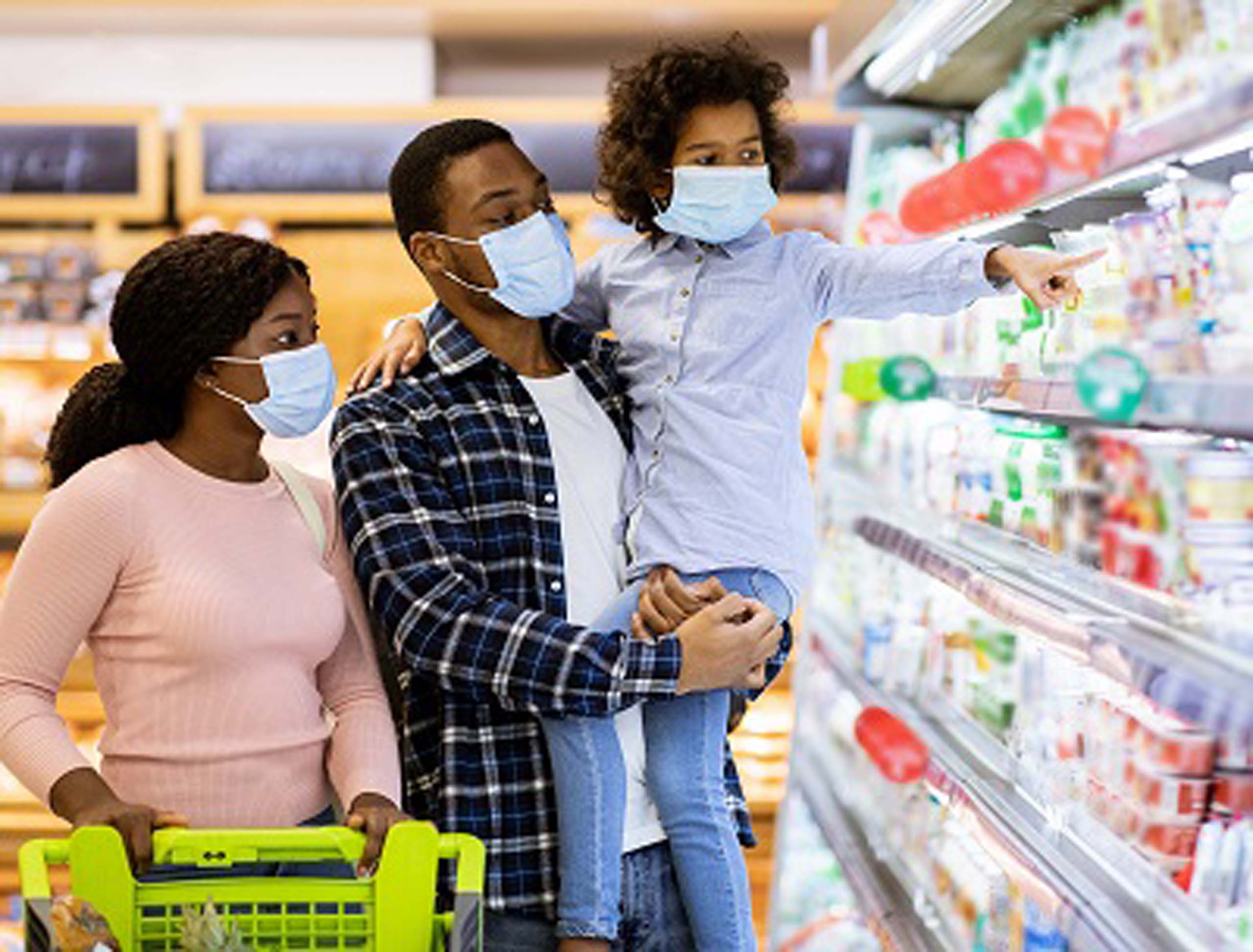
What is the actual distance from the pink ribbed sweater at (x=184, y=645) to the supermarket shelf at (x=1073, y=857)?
0.92 metres

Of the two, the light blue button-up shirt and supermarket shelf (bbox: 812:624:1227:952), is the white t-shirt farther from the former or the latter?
supermarket shelf (bbox: 812:624:1227:952)

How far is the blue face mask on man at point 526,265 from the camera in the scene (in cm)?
223

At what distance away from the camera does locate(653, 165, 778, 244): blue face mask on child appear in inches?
96.2

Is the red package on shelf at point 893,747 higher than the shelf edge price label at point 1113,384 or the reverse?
the reverse

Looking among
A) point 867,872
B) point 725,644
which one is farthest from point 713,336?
point 867,872

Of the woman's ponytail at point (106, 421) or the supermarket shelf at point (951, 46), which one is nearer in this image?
the woman's ponytail at point (106, 421)

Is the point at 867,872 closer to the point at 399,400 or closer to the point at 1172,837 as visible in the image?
the point at 1172,837

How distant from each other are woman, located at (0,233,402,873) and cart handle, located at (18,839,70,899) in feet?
0.22

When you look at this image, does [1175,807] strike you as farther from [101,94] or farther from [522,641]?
[101,94]

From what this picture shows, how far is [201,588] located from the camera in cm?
211

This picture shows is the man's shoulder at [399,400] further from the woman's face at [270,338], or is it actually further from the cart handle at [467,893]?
the cart handle at [467,893]

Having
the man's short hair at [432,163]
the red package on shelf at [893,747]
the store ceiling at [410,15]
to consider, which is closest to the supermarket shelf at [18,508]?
the store ceiling at [410,15]

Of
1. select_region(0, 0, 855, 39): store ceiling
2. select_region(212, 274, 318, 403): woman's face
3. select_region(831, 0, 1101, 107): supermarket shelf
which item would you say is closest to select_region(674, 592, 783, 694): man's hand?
select_region(212, 274, 318, 403): woman's face

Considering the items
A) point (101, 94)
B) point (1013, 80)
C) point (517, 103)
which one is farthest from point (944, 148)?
point (101, 94)
